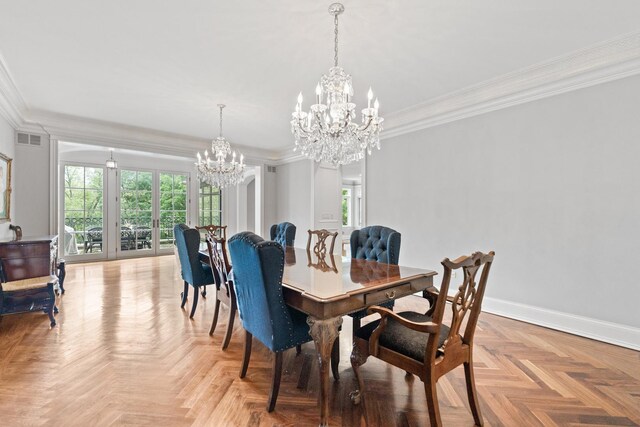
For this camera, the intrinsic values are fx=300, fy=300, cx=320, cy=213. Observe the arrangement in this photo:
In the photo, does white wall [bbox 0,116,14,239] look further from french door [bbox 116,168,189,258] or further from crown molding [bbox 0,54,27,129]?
french door [bbox 116,168,189,258]

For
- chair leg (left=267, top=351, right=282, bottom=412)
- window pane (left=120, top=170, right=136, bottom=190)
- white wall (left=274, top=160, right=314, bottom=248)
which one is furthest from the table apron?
window pane (left=120, top=170, right=136, bottom=190)

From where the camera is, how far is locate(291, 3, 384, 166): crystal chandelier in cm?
224

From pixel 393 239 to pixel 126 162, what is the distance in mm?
7533

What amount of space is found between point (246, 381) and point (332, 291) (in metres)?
1.00

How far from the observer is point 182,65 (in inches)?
113

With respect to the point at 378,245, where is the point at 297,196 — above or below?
above

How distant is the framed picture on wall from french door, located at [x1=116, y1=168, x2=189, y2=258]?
148 inches

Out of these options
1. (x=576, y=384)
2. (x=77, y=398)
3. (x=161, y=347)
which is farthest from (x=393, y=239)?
(x=77, y=398)

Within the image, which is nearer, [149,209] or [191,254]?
[191,254]

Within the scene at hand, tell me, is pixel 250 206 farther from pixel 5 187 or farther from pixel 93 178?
pixel 5 187

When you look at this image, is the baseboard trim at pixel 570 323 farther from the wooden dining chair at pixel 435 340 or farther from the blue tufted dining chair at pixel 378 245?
the wooden dining chair at pixel 435 340

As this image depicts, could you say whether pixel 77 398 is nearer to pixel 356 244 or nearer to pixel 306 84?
pixel 356 244

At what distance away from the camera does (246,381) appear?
211 centimetres

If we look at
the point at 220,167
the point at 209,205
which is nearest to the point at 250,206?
the point at 209,205
